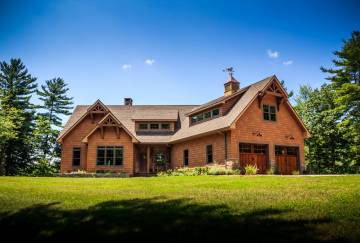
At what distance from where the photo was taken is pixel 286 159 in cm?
A: 2667

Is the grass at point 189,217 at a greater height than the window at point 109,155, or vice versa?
the window at point 109,155

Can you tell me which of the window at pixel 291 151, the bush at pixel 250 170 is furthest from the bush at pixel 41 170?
the window at pixel 291 151

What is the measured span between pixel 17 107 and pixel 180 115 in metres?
25.5

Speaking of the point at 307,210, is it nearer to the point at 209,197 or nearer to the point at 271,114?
the point at 209,197

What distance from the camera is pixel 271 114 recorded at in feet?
88.1

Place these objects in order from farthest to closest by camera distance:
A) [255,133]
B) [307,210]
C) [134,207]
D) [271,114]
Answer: [271,114]
[255,133]
[134,207]
[307,210]

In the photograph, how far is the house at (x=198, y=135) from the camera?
81.5ft

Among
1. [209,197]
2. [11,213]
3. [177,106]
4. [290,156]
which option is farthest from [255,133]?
[11,213]

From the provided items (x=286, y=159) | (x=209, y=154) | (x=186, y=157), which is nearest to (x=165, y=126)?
(x=186, y=157)

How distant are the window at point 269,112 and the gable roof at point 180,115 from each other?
5.88ft

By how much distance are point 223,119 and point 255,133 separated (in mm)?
2736

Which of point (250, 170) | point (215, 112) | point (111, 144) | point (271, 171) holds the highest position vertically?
point (215, 112)

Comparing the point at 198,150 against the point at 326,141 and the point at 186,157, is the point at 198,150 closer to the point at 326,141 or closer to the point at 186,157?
the point at 186,157

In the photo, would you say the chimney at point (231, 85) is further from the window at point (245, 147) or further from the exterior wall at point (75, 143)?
the exterior wall at point (75, 143)
